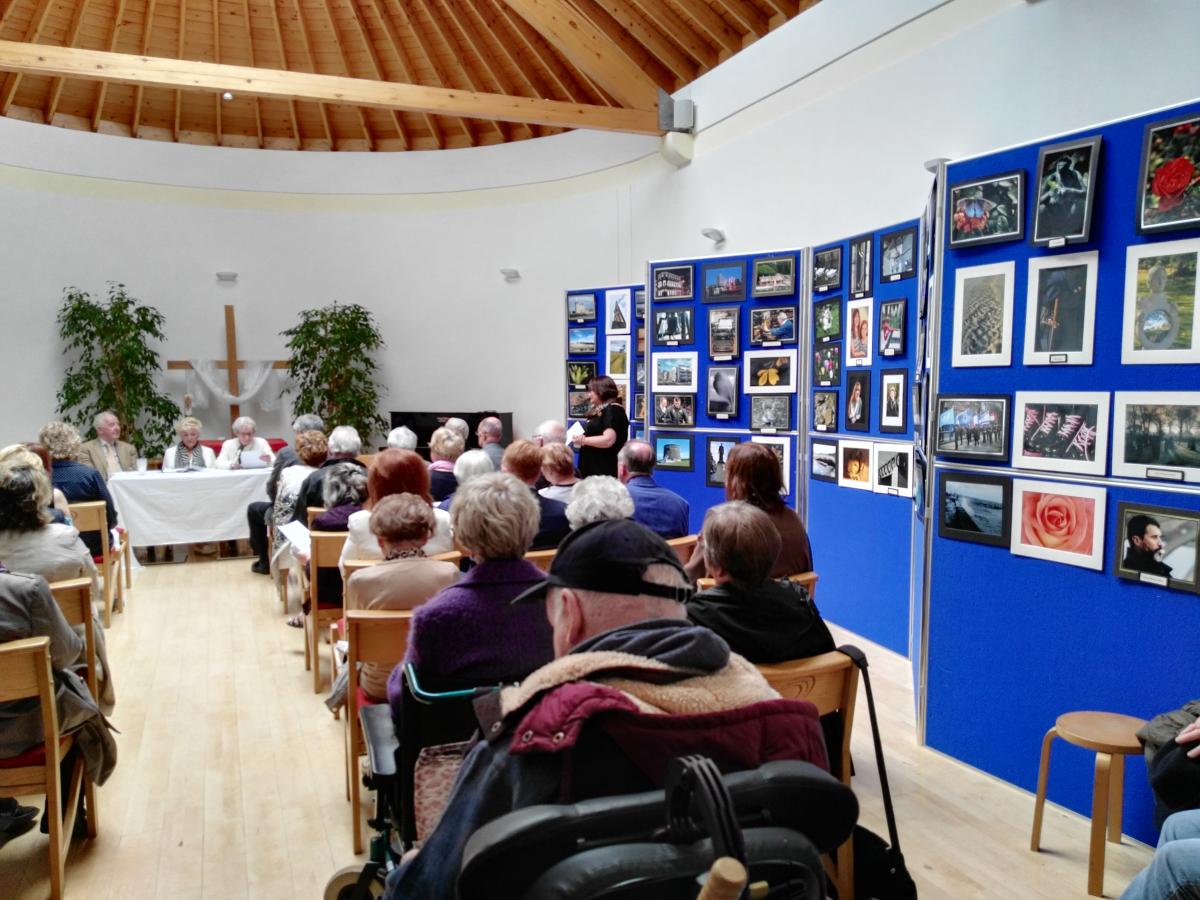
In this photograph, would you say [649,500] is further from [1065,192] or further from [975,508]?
[1065,192]

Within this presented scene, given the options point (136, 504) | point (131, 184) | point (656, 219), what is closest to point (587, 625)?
point (136, 504)

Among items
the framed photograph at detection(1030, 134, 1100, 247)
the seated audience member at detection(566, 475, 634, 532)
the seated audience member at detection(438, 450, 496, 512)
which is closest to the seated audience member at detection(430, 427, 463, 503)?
the seated audience member at detection(438, 450, 496, 512)

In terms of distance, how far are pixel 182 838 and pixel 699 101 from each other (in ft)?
25.1

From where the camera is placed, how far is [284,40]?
9914mm

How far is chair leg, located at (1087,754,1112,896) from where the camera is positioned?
2668 millimetres

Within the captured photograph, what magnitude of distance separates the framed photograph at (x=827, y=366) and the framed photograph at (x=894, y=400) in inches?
16.8

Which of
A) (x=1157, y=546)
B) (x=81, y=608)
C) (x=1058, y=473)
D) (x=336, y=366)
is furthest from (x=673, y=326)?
(x=336, y=366)

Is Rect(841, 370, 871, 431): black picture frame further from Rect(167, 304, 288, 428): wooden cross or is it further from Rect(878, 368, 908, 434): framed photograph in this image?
Rect(167, 304, 288, 428): wooden cross

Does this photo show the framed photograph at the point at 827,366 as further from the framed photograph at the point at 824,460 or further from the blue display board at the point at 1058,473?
the blue display board at the point at 1058,473

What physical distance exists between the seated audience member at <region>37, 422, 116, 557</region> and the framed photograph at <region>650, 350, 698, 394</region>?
3965mm

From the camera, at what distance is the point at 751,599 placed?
233 centimetres

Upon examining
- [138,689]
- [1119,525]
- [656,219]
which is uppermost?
[656,219]

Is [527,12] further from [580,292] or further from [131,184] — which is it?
[131,184]

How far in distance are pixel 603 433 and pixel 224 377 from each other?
6.18m
